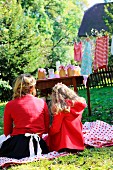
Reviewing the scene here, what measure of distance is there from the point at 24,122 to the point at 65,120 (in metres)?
0.58

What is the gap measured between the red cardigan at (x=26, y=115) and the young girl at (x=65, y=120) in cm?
18

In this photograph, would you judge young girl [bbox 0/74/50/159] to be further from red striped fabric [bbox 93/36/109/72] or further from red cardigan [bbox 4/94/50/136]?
red striped fabric [bbox 93/36/109/72]

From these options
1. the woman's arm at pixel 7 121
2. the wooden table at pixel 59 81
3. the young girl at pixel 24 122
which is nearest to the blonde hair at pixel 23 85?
the young girl at pixel 24 122

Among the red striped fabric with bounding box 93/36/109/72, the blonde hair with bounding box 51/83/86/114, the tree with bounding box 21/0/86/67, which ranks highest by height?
the tree with bounding box 21/0/86/67

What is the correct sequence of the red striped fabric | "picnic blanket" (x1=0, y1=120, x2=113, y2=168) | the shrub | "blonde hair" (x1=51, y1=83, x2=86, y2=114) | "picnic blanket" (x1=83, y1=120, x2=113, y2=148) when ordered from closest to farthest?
"picnic blanket" (x1=0, y1=120, x2=113, y2=168) < "blonde hair" (x1=51, y1=83, x2=86, y2=114) < "picnic blanket" (x1=83, y1=120, x2=113, y2=148) < the red striped fabric < the shrub

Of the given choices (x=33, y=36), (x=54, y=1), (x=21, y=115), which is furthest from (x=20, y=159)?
(x=54, y=1)

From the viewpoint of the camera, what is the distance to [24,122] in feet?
14.8

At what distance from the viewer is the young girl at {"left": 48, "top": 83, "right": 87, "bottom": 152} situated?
15.0ft

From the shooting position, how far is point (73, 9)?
33.3 metres

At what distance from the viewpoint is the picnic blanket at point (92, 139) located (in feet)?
14.1

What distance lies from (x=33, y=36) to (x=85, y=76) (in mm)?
8165

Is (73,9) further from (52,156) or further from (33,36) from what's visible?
(52,156)

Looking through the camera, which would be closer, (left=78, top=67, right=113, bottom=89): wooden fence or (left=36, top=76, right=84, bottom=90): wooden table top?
(left=36, top=76, right=84, bottom=90): wooden table top

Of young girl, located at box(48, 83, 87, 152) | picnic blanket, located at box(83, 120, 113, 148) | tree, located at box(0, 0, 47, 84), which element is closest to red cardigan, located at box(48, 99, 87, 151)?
young girl, located at box(48, 83, 87, 152)
